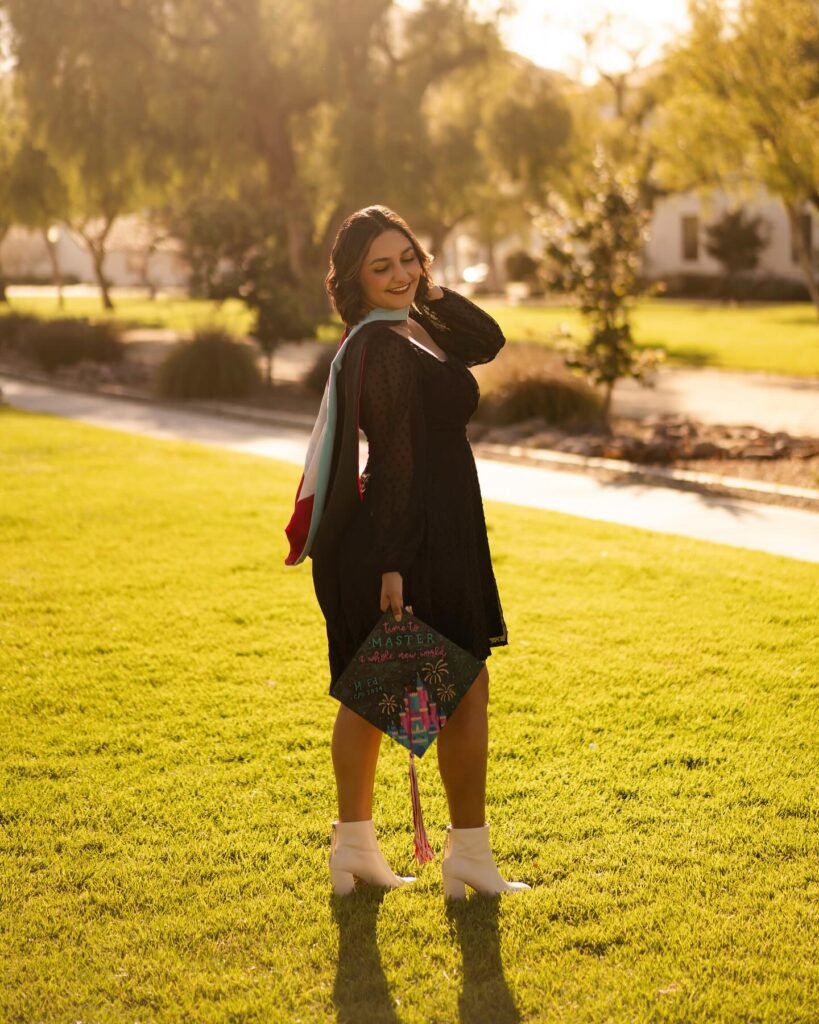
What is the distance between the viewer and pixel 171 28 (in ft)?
77.5

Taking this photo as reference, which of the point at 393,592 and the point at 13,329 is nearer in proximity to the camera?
the point at 393,592

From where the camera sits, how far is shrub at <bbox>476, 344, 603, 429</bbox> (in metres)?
13.5

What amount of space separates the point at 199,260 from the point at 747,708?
47.5 feet

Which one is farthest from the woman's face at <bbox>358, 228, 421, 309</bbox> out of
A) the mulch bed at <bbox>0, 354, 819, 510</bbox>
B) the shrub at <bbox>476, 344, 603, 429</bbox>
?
the shrub at <bbox>476, 344, 603, 429</bbox>

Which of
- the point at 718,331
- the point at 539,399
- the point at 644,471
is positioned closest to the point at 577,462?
the point at 644,471

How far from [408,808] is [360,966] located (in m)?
1.00

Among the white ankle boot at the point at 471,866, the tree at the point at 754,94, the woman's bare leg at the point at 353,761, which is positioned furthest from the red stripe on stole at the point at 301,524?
the tree at the point at 754,94

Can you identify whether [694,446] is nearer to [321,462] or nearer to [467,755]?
[467,755]

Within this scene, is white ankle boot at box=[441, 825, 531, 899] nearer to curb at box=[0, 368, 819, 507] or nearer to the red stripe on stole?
the red stripe on stole

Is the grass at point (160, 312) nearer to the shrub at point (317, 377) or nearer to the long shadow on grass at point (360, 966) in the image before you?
the shrub at point (317, 377)

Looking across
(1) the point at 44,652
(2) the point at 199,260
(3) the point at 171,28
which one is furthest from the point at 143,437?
(3) the point at 171,28

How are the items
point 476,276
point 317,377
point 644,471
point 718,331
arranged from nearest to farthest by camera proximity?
point 644,471, point 317,377, point 718,331, point 476,276

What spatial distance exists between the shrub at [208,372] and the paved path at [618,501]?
2.68 metres

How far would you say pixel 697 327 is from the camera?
29.3 meters
